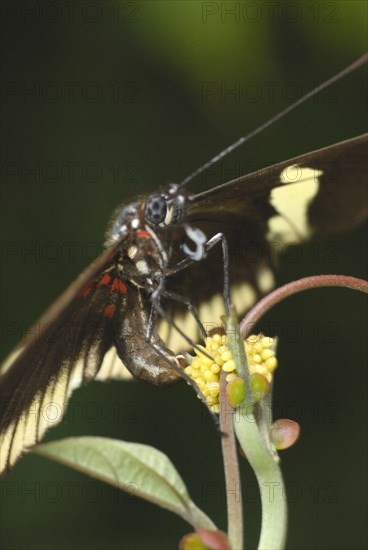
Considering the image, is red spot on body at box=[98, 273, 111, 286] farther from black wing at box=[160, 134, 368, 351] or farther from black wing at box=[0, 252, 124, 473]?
black wing at box=[160, 134, 368, 351]

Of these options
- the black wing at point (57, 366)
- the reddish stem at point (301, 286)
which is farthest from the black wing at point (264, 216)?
the reddish stem at point (301, 286)

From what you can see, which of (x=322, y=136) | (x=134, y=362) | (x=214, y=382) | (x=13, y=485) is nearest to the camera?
(x=214, y=382)

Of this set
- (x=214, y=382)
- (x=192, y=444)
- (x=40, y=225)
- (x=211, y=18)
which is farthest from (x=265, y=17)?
(x=214, y=382)

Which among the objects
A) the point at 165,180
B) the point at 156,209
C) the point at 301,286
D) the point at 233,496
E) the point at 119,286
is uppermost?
the point at 165,180

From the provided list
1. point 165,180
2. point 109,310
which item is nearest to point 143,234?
point 109,310

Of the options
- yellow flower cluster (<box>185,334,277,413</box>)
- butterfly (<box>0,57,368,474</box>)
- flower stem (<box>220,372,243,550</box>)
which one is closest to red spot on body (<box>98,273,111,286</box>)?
butterfly (<box>0,57,368,474</box>)

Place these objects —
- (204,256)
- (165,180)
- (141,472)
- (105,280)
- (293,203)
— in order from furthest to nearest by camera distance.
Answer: (165,180), (293,203), (105,280), (204,256), (141,472)

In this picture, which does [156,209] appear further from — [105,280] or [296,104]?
[296,104]

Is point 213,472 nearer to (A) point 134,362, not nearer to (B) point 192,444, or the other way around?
(B) point 192,444
